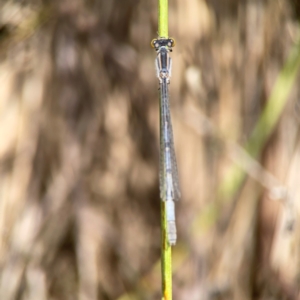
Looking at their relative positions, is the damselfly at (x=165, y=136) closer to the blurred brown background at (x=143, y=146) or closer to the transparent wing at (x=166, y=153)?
the transparent wing at (x=166, y=153)

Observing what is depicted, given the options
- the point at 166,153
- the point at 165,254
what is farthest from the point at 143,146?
the point at 165,254

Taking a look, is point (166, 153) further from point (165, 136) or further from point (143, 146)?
point (143, 146)

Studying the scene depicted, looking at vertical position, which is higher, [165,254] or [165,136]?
[165,136]

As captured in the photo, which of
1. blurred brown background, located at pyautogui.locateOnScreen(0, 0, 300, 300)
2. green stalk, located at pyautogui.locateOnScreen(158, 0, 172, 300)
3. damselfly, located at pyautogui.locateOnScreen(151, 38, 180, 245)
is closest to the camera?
green stalk, located at pyautogui.locateOnScreen(158, 0, 172, 300)

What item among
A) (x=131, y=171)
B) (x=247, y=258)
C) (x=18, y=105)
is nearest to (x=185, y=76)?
(x=131, y=171)

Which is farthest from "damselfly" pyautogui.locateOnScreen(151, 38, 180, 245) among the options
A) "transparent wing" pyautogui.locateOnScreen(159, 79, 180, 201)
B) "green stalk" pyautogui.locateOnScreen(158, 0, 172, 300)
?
"green stalk" pyautogui.locateOnScreen(158, 0, 172, 300)

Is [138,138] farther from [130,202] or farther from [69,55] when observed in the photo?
[69,55]

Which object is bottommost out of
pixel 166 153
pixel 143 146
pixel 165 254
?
pixel 165 254

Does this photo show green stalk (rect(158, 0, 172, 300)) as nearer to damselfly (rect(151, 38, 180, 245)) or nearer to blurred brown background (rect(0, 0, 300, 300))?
damselfly (rect(151, 38, 180, 245))

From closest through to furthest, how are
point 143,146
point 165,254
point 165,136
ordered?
point 165,254 < point 165,136 < point 143,146
